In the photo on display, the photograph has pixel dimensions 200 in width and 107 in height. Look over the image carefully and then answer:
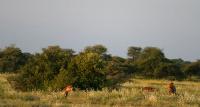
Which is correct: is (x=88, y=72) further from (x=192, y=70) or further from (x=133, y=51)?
(x=133, y=51)

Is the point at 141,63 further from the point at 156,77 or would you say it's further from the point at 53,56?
the point at 53,56

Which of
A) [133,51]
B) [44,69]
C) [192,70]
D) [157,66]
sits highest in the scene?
[133,51]

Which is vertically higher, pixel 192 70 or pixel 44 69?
pixel 192 70

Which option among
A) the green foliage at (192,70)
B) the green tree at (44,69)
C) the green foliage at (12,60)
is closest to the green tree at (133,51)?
the green foliage at (192,70)

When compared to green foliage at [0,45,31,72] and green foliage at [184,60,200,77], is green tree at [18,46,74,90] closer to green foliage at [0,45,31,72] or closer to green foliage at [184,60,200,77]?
green foliage at [0,45,31,72]

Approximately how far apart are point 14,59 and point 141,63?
17.5 m

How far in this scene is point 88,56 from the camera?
28.1 meters

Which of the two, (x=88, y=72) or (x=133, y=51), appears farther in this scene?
(x=133, y=51)

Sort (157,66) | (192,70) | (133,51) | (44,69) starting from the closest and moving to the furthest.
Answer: (44,69), (157,66), (192,70), (133,51)

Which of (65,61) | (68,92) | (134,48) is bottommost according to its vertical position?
(68,92)

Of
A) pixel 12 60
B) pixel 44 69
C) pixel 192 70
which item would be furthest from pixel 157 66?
→ pixel 44 69

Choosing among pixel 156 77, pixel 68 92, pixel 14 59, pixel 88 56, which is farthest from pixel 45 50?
pixel 156 77

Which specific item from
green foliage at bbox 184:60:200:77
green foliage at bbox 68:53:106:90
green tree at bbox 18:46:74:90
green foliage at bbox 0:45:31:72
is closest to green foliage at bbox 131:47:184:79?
green foliage at bbox 184:60:200:77

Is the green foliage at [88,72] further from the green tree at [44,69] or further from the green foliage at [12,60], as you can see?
the green foliage at [12,60]
